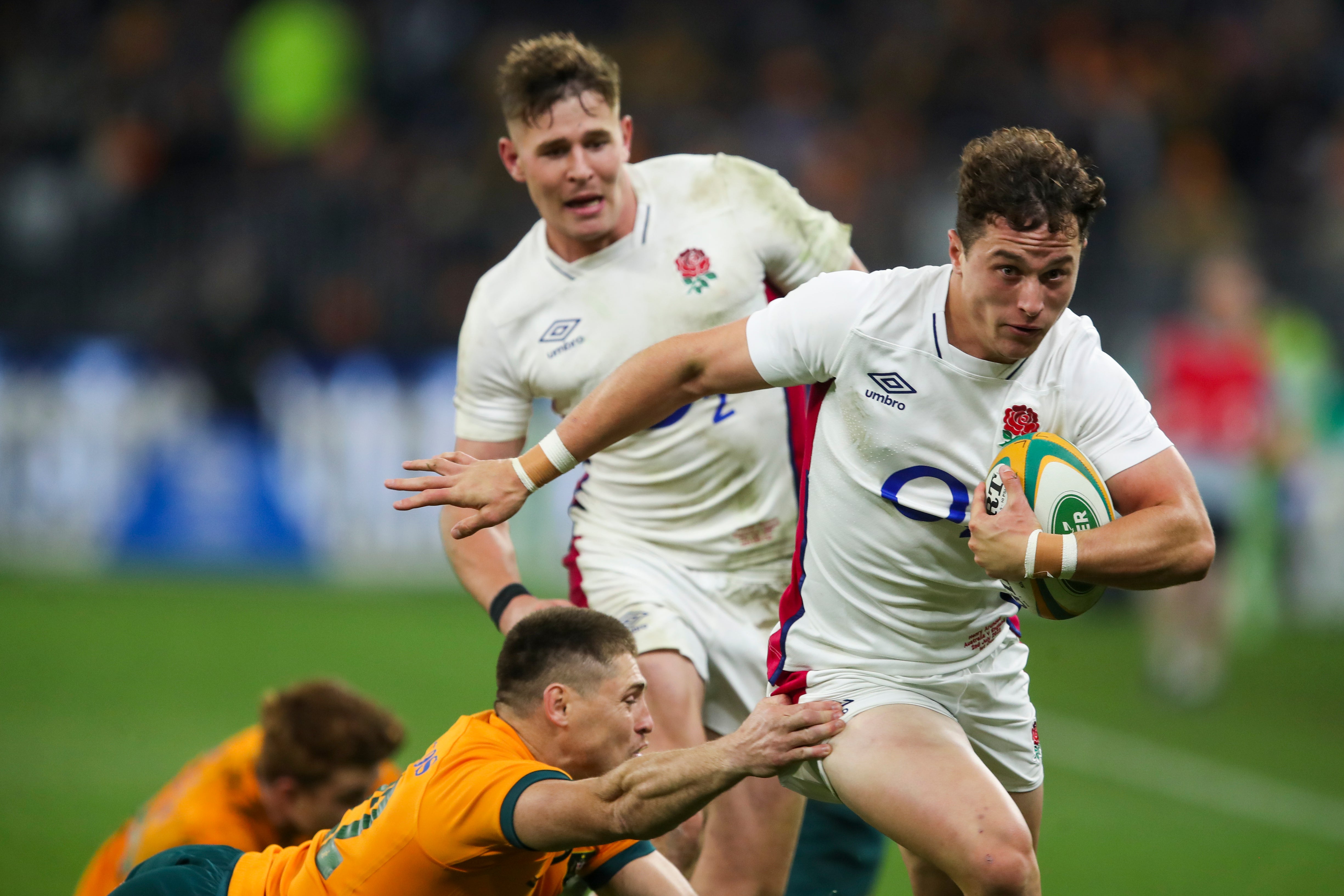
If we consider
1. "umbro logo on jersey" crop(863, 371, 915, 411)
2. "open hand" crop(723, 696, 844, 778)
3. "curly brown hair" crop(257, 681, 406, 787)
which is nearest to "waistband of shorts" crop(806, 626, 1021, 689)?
"open hand" crop(723, 696, 844, 778)

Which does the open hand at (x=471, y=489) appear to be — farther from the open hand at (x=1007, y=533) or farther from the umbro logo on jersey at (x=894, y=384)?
the open hand at (x=1007, y=533)

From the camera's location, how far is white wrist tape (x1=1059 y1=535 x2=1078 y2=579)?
12.5 ft

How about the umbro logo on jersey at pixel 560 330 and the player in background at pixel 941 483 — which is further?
the umbro logo on jersey at pixel 560 330

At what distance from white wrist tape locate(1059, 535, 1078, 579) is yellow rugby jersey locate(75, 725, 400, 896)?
8.74ft

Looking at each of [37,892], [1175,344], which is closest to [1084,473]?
[37,892]

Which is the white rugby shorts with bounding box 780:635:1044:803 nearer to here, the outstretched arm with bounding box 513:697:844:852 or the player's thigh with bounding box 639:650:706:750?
the outstretched arm with bounding box 513:697:844:852

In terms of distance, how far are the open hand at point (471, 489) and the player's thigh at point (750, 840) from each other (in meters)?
1.55

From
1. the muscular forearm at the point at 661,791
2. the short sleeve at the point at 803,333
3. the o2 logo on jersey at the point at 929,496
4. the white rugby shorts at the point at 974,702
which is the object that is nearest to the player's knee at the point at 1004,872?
the white rugby shorts at the point at 974,702

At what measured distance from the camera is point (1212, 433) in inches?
463

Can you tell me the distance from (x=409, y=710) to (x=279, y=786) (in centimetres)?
514

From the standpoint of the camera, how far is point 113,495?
13891 mm

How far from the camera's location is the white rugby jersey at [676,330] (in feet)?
17.5

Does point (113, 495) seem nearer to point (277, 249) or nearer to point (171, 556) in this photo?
point (171, 556)

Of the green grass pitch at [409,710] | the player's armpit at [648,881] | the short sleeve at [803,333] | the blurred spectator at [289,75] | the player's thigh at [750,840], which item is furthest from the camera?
the blurred spectator at [289,75]
